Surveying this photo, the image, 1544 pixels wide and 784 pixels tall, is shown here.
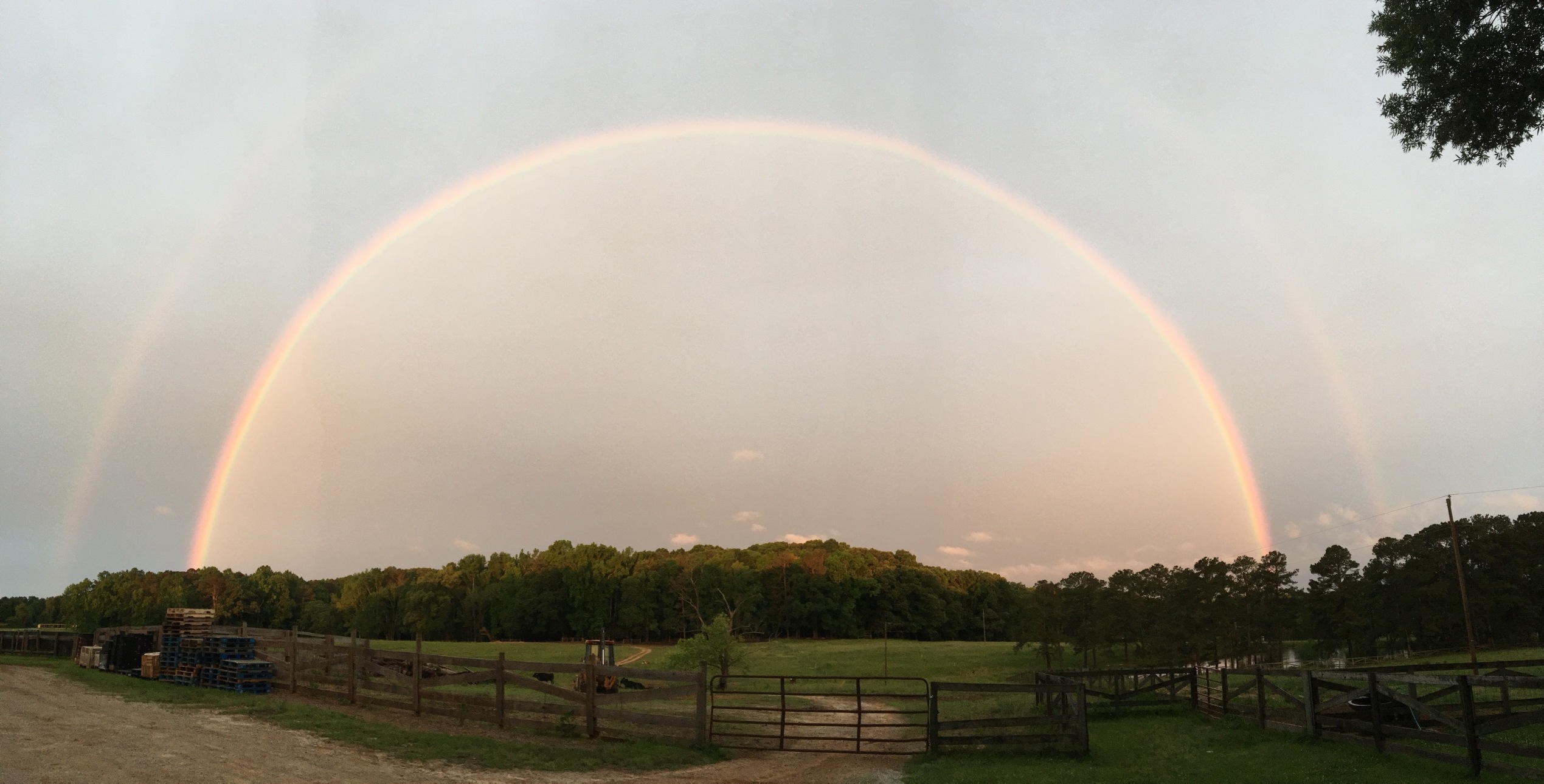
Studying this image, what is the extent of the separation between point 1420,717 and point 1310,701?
1635 mm

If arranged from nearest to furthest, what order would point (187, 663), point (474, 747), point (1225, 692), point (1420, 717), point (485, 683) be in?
point (1420, 717)
point (474, 747)
point (1225, 692)
point (485, 683)
point (187, 663)

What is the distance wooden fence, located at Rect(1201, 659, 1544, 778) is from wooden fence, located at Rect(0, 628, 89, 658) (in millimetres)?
47583

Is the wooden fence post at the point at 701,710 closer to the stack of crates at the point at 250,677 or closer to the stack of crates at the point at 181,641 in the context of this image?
the stack of crates at the point at 250,677

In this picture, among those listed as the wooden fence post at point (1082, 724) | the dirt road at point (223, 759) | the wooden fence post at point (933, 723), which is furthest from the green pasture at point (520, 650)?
the wooden fence post at point (1082, 724)

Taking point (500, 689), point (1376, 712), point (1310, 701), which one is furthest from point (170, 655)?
point (1376, 712)

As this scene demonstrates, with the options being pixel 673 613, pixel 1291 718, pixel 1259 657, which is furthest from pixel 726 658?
pixel 673 613

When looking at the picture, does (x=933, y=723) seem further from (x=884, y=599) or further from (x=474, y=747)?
(x=884, y=599)

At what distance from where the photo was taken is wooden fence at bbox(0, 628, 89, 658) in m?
41.4

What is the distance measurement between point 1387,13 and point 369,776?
20.7 meters

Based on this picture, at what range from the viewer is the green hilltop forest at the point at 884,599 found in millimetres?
67438

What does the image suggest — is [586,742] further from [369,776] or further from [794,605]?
[794,605]

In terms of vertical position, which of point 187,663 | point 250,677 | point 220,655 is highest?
point 220,655

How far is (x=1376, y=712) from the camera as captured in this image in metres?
13.7

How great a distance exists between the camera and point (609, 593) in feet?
385
